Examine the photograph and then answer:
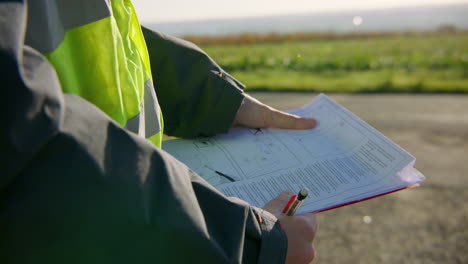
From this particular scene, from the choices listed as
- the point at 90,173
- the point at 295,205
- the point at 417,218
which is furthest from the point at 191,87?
the point at 417,218

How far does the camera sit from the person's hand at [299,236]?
0.64m

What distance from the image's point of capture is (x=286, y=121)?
44.6 inches

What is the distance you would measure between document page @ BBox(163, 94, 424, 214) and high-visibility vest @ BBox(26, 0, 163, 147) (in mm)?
337

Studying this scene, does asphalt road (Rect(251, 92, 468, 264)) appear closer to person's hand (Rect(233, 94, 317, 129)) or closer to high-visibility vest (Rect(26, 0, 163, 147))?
person's hand (Rect(233, 94, 317, 129))

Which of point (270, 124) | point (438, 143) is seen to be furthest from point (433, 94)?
point (270, 124)

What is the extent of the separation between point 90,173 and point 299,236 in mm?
388

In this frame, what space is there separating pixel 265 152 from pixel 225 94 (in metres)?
0.20

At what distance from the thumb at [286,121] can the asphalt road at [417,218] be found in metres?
0.85

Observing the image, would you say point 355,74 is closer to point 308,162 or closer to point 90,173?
point 308,162

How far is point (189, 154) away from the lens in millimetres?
984

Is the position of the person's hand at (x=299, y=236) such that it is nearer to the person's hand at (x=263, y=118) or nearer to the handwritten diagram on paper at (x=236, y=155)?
the handwritten diagram on paper at (x=236, y=155)

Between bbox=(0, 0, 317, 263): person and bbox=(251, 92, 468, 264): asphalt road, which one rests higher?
bbox=(0, 0, 317, 263): person

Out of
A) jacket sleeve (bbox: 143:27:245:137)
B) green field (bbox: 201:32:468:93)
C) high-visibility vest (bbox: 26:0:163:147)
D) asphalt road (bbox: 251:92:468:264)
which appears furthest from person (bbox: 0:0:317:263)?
green field (bbox: 201:32:468:93)

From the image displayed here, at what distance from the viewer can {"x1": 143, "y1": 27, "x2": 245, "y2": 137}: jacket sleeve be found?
1.02m
